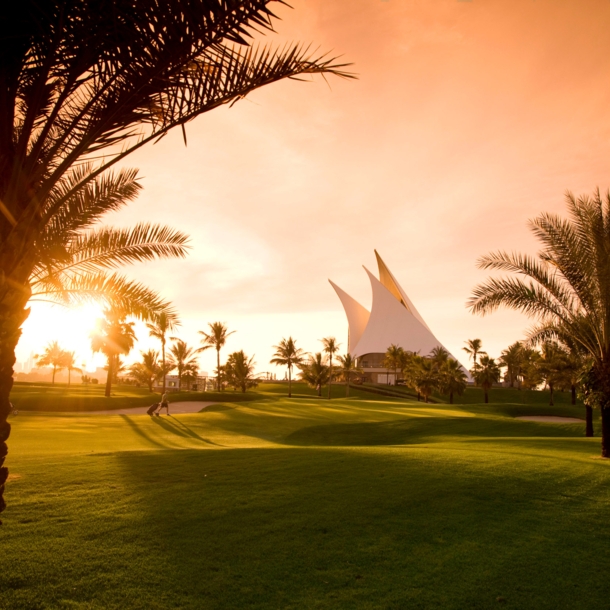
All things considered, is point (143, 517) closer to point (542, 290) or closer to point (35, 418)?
point (542, 290)

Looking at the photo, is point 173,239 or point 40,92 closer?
point 40,92

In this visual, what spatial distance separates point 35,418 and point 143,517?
63.7ft

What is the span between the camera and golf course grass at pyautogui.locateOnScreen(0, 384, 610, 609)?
399cm

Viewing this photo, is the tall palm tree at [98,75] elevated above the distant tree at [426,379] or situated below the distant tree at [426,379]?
above

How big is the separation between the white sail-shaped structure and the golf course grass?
67.1 meters

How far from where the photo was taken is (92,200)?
7840mm

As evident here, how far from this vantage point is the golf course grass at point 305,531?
3988 millimetres

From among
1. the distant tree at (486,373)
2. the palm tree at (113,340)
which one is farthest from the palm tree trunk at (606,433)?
the distant tree at (486,373)

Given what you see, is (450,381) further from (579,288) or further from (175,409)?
(579,288)

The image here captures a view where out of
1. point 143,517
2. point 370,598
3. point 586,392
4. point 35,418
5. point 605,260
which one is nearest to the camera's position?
point 370,598

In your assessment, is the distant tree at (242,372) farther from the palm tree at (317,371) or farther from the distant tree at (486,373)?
the distant tree at (486,373)

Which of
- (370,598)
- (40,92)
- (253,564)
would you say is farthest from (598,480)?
(40,92)

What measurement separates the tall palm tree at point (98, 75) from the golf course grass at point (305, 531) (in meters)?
1.33

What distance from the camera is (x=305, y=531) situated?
16.8ft
